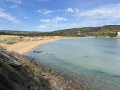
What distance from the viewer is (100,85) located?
859cm

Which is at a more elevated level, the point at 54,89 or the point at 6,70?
the point at 6,70

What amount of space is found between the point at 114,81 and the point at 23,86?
27.0 feet

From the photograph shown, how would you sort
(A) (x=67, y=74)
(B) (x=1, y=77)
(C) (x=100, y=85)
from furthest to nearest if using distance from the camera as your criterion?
(A) (x=67, y=74), (C) (x=100, y=85), (B) (x=1, y=77)

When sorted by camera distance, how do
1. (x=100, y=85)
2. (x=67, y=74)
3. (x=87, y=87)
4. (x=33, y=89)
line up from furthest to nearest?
(x=67, y=74), (x=100, y=85), (x=87, y=87), (x=33, y=89)

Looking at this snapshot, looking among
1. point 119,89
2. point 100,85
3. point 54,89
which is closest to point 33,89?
point 54,89

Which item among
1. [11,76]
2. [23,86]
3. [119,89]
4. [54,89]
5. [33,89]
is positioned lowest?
[119,89]

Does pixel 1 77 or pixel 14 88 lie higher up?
pixel 1 77

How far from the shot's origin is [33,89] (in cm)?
461

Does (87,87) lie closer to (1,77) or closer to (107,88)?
(107,88)

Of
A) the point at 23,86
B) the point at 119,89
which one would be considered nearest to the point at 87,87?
the point at 119,89

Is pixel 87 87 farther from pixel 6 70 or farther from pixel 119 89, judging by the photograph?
pixel 6 70

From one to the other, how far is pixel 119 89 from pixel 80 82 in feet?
9.35

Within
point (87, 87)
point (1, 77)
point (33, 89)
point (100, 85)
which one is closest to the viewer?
point (1, 77)

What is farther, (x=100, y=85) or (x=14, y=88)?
(x=100, y=85)
